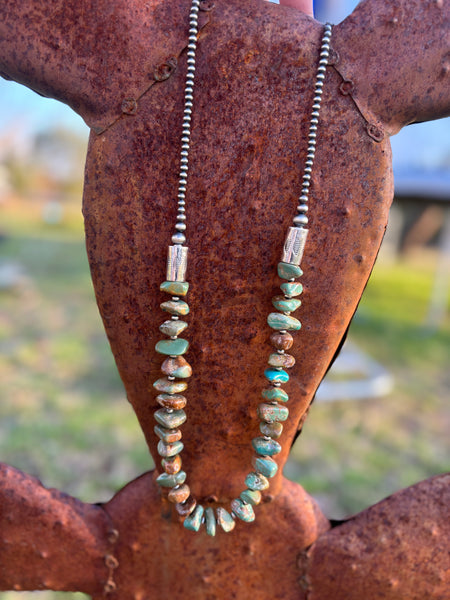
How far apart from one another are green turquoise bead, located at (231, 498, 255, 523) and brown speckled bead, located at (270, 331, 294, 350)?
Answer: 8.6 inches

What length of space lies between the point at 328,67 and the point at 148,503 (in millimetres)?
632

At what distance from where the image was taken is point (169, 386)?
0.60 metres

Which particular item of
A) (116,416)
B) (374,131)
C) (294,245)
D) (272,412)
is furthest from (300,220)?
(116,416)

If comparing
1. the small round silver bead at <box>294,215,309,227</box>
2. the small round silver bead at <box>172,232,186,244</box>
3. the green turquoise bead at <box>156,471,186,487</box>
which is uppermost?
the small round silver bead at <box>294,215,309,227</box>

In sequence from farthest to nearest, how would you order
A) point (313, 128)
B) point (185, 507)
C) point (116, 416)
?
point (116, 416)
point (185, 507)
point (313, 128)

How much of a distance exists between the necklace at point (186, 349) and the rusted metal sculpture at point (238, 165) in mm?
16

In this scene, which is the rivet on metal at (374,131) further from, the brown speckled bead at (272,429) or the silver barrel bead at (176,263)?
the brown speckled bead at (272,429)

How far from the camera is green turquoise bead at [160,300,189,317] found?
0.58 m

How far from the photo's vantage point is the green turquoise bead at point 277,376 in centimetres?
61

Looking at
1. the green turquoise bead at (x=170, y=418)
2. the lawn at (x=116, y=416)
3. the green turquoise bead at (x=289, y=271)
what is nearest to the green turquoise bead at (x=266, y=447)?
the green turquoise bead at (x=170, y=418)

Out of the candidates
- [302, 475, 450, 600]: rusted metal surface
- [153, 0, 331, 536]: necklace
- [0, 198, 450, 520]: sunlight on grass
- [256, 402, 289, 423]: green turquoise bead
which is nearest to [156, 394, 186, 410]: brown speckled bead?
[153, 0, 331, 536]: necklace

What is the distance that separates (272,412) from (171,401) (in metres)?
0.13

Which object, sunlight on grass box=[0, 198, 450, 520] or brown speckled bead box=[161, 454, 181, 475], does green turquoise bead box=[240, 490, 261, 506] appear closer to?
brown speckled bead box=[161, 454, 181, 475]

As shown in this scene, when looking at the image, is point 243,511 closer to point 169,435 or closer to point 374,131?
point 169,435
